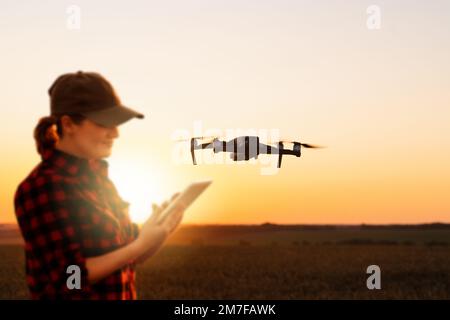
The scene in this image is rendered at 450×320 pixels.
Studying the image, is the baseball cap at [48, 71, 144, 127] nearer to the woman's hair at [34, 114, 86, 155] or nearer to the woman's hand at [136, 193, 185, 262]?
the woman's hair at [34, 114, 86, 155]

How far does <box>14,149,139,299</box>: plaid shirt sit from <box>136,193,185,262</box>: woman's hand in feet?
0.41

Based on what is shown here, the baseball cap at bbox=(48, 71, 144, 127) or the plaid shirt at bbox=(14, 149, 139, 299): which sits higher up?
the baseball cap at bbox=(48, 71, 144, 127)

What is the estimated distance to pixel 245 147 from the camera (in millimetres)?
4867

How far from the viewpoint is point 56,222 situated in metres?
3.12

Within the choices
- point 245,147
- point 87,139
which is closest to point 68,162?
point 87,139

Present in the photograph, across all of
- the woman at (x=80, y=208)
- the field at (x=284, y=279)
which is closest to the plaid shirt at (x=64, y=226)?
the woman at (x=80, y=208)

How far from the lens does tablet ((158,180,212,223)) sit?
316 cm

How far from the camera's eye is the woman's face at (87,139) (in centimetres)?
332

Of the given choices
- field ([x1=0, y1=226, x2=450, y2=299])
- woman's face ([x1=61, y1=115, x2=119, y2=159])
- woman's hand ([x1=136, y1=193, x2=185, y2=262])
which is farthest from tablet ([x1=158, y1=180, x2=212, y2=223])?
field ([x1=0, y1=226, x2=450, y2=299])
